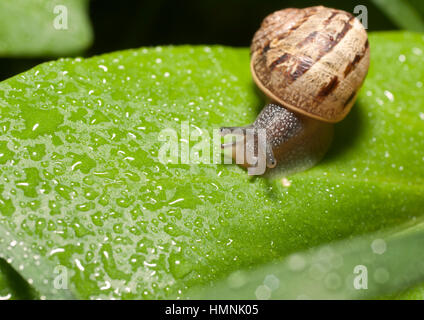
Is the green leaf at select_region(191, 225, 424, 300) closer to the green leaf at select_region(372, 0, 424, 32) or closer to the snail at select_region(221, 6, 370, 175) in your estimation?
the snail at select_region(221, 6, 370, 175)

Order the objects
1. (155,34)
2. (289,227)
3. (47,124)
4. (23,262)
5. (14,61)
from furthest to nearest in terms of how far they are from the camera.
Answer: (155,34) < (14,61) < (289,227) < (47,124) < (23,262)

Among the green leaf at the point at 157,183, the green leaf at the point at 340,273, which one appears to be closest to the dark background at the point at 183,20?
the green leaf at the point at 157,183

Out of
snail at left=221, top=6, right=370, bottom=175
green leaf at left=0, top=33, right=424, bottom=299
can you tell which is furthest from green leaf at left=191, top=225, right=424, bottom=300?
snail at left=221, top=6, right=370, bottom=175

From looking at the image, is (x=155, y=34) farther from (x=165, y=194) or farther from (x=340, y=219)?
(x=340, y=219)

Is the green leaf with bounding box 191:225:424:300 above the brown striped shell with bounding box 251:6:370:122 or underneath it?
underneath

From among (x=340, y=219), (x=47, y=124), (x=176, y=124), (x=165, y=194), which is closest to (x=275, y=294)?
(x=340, y=219)

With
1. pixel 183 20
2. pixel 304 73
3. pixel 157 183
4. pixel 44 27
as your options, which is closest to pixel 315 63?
pixel 304 73
